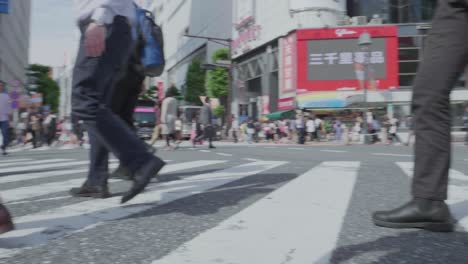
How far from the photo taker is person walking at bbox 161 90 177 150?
9664mm

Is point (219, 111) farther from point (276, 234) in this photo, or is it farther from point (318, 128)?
point (276, 234)

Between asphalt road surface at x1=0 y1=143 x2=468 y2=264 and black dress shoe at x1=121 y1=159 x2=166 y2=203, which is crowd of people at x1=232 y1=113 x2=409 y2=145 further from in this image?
black dress shoe at x1=121 y1=159 x2=166 y2=203

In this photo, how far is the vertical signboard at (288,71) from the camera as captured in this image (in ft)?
100

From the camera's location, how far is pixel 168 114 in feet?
32.7

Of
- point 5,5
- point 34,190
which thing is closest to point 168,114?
point 5,5

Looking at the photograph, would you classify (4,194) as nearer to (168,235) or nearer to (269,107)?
(168,235)

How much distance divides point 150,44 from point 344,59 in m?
28.4

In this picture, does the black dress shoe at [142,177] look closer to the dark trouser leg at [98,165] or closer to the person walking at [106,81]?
the person walking at [106,81]

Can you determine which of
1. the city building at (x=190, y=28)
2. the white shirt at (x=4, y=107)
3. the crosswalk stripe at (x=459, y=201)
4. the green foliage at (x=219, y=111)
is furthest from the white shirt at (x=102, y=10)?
the green foliage at (x=219, y=111)

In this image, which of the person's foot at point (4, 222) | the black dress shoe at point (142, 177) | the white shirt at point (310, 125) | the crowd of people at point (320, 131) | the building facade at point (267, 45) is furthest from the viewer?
the building facade at point (267, 45)

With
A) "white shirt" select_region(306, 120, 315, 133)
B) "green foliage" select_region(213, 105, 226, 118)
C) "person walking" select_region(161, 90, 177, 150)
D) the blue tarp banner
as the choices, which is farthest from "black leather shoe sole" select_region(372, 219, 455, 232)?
"green foliage" select_region(213, 105, 226, 118)

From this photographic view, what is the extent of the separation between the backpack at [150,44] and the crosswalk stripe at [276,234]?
1.28 meters

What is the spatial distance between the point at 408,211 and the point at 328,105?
2859 centimetres

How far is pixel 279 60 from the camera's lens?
32656 millimetres
